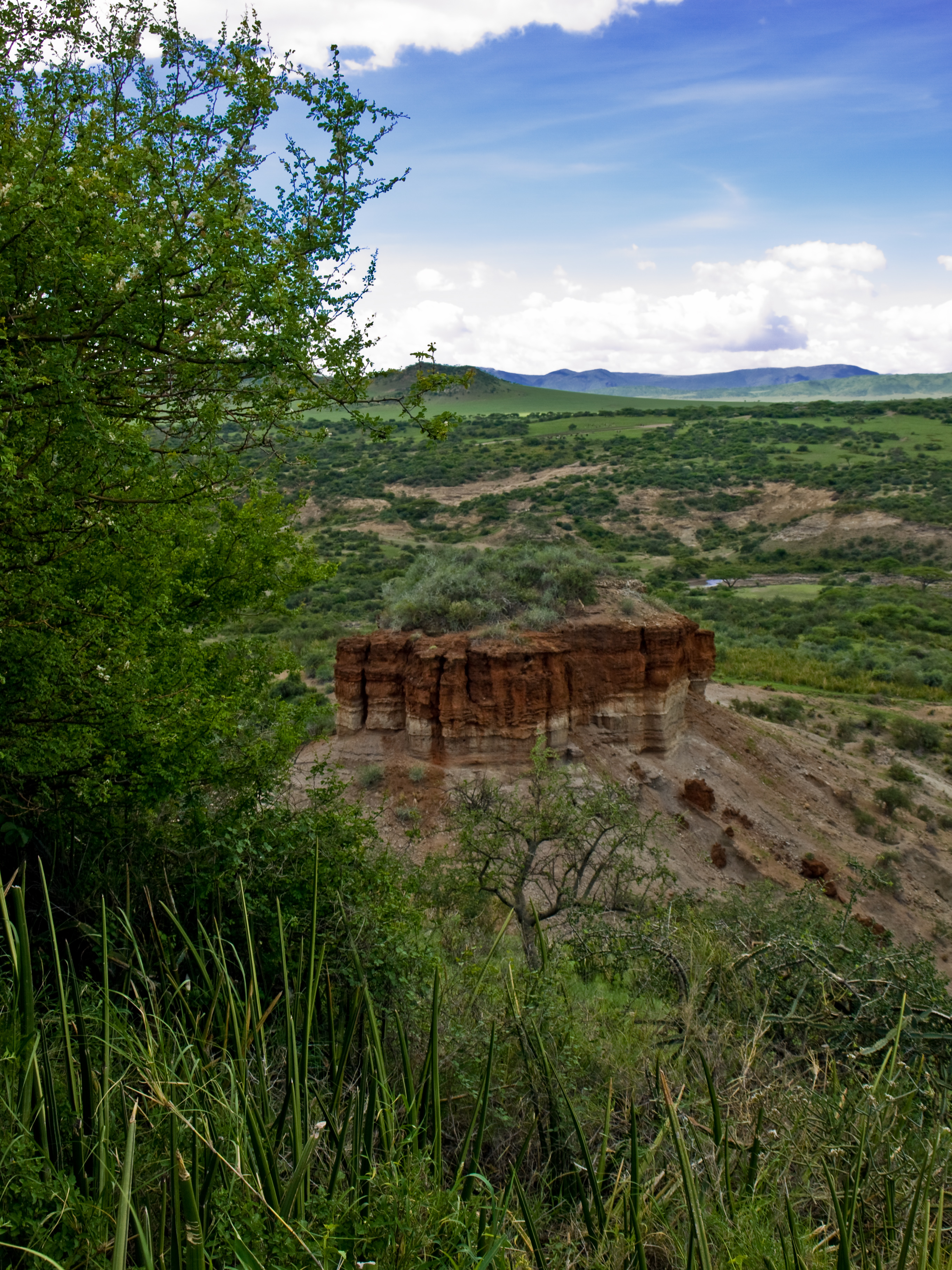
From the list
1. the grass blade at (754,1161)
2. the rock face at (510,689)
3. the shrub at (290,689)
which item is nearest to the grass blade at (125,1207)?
the grass blade at (754,1161)

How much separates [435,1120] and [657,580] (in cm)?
5075

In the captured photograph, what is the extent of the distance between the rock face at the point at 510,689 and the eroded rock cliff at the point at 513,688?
0.07ft

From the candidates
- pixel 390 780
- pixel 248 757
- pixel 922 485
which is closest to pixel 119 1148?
pixel 248 757

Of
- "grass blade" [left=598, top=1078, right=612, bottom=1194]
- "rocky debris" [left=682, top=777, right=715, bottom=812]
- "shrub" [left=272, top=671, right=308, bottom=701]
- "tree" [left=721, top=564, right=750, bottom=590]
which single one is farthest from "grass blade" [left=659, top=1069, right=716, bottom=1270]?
"tree" [left=721, top=564, right=750, bottom=590]

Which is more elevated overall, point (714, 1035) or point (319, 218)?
point (319, 218)

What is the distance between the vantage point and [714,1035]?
562cm

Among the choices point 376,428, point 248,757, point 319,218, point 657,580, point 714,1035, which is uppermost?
point 319,218

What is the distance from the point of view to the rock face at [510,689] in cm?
1759

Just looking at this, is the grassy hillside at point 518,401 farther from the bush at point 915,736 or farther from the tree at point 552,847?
the tree at point 552,847

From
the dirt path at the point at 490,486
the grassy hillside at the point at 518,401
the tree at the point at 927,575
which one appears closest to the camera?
the tree at the point at 927,575

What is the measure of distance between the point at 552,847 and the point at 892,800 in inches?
492

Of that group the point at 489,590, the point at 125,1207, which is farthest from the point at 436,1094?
the point at 489,590

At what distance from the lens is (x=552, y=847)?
1525 centimetres

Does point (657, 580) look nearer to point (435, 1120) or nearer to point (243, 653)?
point (243, 653)
